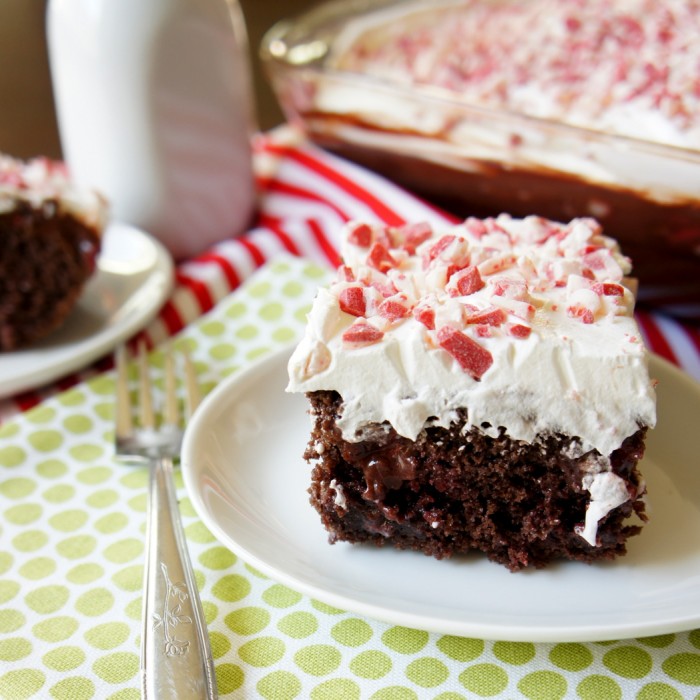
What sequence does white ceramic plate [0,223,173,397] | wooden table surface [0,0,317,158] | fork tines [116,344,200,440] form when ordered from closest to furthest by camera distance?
1. fork tines [116,344,200,440]
2. white ceramic plate [0,223,173,397]
3. wooden table surface [0,0,317,158]

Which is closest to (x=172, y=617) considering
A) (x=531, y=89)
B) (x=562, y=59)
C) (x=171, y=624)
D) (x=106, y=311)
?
(x=171, y=624)

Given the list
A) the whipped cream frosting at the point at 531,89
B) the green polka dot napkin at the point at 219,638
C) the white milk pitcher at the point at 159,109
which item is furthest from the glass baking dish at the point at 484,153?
the green polka dot napkin at the point at 219,638

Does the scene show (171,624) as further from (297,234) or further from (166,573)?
(297,234)

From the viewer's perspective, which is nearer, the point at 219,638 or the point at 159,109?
the point at 219,638

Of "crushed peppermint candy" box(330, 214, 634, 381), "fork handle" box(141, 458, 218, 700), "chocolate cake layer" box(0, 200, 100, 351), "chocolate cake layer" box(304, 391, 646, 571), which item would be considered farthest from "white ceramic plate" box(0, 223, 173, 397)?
"chocolate cake layer" box(304, 391, 646, 571)

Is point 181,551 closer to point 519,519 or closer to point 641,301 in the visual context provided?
point 519,519

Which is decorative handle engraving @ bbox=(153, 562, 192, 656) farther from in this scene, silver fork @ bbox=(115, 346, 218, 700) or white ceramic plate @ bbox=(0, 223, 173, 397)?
white ceramic plate @ bbox=(0, 223, 173, 397)
